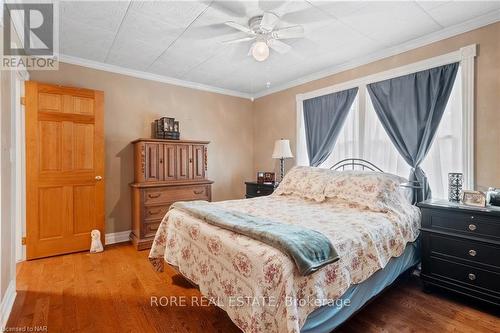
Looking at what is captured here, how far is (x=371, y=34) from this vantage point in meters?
2.78

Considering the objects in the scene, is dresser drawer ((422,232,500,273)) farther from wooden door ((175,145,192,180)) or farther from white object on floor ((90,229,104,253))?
white object on floor ((90,229,104,253))

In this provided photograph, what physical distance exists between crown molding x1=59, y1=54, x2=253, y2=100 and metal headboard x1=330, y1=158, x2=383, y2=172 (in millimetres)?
2449

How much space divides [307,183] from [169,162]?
204cm

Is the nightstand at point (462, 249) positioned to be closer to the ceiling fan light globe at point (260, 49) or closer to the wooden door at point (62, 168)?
the ceiling fan light globe at point (260, 49)

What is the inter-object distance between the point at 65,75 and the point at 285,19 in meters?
2.97

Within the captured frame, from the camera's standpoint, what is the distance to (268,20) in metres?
2.22

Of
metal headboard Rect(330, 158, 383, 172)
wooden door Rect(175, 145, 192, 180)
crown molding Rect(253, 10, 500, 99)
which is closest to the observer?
crown molding Rect(253, 10, 500, 99)

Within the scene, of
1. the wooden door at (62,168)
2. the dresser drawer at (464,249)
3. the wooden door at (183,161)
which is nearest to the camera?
the dresser drawer at (464,249)

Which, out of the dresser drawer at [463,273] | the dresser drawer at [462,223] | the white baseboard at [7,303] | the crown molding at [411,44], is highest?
the crown molding at [411,44]

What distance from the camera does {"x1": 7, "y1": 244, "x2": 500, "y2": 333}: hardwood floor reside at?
1.88m

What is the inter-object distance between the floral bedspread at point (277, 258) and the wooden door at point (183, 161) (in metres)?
1.48

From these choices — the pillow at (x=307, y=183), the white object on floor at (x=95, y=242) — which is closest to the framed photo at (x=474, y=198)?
the pillow at (x=307, y=183)

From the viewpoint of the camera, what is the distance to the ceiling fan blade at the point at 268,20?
7.14ft

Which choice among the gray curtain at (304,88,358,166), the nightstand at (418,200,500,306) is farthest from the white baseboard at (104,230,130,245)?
the nightstand at (418,200,500,306)
